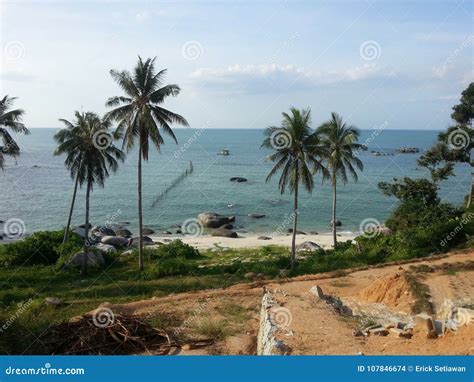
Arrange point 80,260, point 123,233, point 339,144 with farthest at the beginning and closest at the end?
1. point 123,233
2. point 339,144
3. point 80,260

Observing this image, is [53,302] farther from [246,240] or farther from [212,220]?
[212,220]

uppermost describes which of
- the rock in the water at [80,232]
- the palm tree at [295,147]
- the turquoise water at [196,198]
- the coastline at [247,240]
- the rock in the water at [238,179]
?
the palm tree at [295,147]

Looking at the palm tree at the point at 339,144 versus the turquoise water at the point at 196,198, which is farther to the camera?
the turquoise water at the point at 196,198

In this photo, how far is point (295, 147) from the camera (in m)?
26.7

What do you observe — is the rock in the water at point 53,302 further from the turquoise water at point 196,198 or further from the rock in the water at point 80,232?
the turquoise water at point 196,198

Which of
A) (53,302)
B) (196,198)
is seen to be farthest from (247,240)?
(196,198)

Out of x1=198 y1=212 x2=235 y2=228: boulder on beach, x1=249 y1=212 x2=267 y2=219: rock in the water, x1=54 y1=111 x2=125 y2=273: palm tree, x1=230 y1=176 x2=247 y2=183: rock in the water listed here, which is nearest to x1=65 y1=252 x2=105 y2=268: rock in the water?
x1=54 y1=111 x2=125 y2=273: palm tree

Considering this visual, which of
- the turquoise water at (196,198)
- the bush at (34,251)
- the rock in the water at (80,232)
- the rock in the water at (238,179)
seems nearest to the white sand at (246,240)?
the turquoise water at (196,198)

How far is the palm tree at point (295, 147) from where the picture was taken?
86.9 feet

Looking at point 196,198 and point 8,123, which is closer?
point 8,123

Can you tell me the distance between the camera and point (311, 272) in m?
26.2

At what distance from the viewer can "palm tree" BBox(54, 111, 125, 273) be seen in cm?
2822

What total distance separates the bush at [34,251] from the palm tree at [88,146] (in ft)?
15.5

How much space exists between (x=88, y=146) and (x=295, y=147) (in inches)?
512
